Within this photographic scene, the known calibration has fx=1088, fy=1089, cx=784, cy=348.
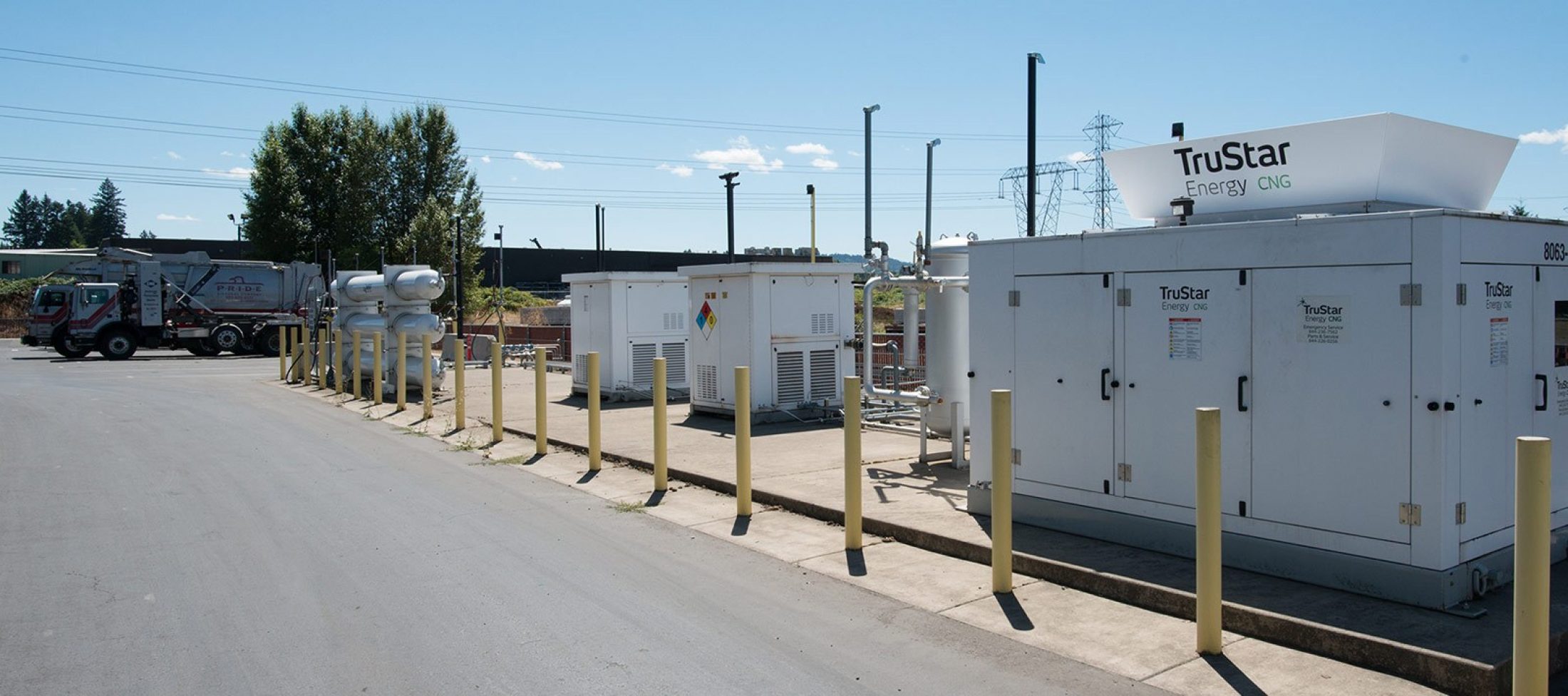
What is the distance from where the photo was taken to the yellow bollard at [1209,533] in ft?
17.9

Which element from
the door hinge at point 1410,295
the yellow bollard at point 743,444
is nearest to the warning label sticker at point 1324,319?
Result: the door hinge at point 1410,295

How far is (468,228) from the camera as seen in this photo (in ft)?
173

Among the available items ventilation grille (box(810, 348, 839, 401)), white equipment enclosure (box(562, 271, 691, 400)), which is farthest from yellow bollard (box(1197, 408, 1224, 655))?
white equipment enclosure (box(562, 271, 691, 400))

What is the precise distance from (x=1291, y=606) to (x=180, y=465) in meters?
11.2

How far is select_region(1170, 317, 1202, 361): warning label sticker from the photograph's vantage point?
23.1 ft

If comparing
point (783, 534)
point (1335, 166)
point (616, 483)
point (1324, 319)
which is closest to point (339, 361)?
point (616, 483)

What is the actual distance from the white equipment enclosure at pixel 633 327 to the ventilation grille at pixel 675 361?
0.04ft

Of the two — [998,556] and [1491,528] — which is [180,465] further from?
[1491,528]

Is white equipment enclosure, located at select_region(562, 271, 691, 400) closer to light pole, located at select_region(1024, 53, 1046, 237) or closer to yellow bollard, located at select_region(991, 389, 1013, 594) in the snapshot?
light pole, located at select_region(1024, 53, 1046, 237)

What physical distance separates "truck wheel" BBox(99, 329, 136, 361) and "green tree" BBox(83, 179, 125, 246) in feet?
390

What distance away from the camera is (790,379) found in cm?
1549

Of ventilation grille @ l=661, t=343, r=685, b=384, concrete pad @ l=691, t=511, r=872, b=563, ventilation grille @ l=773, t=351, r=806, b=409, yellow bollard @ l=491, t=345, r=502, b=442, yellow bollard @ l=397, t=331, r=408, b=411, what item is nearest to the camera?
concrete pad @ l=691, t=511, r=872, b=563

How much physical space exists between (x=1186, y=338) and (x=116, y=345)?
38.2m

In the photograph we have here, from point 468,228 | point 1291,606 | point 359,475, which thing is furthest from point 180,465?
point 468,228
